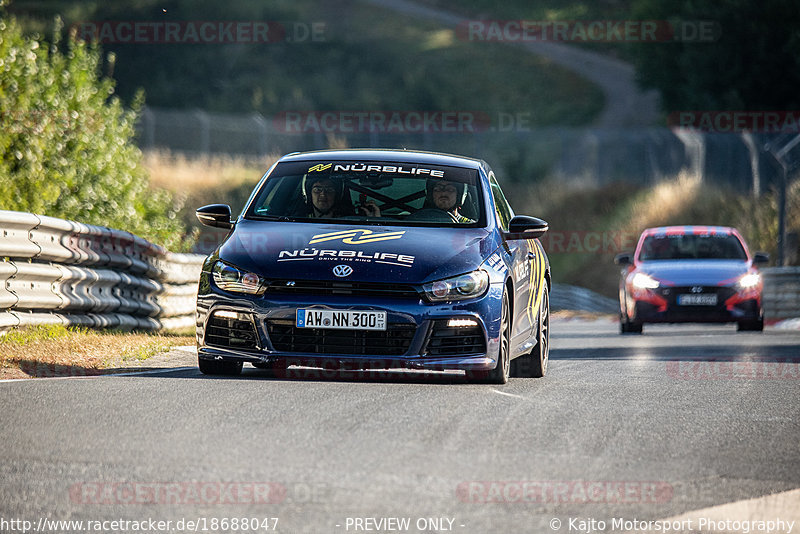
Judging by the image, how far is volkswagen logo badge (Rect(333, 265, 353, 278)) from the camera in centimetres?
941

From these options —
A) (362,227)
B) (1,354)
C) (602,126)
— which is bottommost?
(602,126)

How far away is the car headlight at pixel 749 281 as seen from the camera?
19.6m

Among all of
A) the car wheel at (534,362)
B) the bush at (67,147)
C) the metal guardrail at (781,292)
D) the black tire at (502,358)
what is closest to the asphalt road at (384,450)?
the black tire at (502,358)

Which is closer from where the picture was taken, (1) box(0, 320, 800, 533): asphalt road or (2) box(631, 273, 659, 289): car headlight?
(1) box(0, 320, 800, 533): asphalt road

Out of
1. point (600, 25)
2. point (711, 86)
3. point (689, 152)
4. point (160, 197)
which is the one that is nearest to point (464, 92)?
point (600, 25)

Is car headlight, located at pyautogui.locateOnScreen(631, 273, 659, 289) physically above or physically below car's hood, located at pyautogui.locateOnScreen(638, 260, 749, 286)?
below

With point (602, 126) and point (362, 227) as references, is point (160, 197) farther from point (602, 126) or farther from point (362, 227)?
point (602, 126)

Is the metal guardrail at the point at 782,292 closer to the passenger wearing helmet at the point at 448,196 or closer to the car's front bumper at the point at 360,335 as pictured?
the passenger wearing helmet at the point at 448,196

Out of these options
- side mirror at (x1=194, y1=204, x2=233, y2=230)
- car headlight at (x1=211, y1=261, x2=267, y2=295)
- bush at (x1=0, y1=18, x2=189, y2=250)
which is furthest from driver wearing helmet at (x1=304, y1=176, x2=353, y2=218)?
bush at (x1=0, y1=18, x2=189, y2=250)

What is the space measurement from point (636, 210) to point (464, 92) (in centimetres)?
3500

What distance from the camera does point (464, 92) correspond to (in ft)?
240

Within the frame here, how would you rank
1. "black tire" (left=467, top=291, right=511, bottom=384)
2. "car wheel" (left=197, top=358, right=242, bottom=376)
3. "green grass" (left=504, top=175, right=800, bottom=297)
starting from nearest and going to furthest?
"black tire" (left=467, top=291, right=511, bottom=384)
"car wheel" (left=197, top=358, right=242, bottom=376)
"green grass" (left=504, top=175, right=800, bottom=297)

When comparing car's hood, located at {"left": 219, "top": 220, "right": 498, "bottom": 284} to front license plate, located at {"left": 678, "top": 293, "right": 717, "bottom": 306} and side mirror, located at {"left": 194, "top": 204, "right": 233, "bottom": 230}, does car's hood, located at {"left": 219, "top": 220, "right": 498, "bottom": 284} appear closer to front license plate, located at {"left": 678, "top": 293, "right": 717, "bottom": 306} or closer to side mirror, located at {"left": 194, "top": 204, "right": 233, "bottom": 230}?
side mirror, located at {"left": 194, "top": 204, "right": 233, "bottom": 230}

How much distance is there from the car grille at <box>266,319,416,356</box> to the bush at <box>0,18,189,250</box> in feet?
24.1
